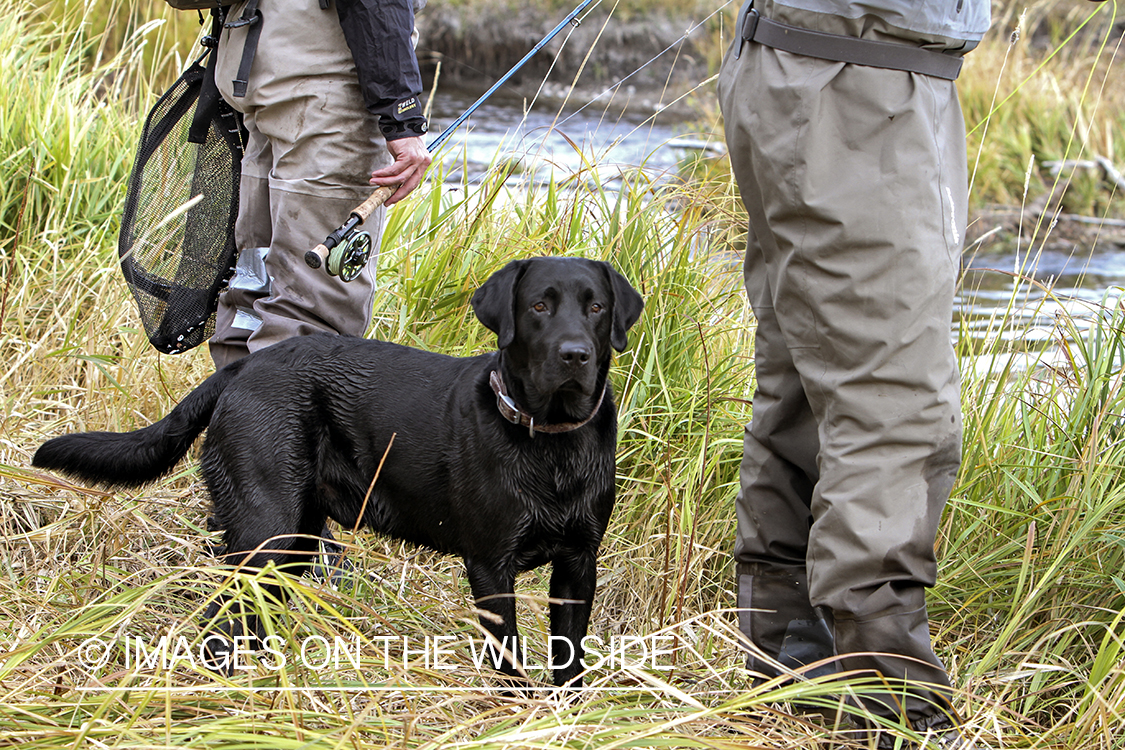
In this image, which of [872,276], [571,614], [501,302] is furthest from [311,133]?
[872,276]

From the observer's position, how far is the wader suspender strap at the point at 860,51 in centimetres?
206

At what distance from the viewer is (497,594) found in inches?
98.6

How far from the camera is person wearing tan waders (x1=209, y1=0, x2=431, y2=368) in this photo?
2.88 metres

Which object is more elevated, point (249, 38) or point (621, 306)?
point (249, 38)

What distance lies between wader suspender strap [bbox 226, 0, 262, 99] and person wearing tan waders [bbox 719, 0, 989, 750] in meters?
1.41

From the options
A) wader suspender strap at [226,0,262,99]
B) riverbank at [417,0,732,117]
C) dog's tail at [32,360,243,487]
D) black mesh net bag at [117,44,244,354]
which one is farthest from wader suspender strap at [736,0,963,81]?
riverbank at [417,0,732,117]

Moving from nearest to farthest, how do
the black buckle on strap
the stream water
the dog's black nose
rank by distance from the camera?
the black buckle on strap
the dog's black nose
the stream water

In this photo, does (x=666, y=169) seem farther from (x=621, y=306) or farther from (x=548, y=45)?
(x=548, y=45)

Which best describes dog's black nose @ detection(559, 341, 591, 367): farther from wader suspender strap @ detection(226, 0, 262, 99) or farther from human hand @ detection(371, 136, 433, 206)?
wader suspender strap @ detection(226, 0, 262, 99)

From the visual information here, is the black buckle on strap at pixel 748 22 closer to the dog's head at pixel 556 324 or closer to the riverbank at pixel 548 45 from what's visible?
the dog's head at pixel 556 324

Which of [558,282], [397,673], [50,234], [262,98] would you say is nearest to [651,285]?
[558,282]

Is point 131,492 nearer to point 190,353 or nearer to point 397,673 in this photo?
point 190,353

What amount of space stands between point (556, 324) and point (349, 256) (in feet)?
2.20

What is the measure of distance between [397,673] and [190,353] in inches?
98.1
